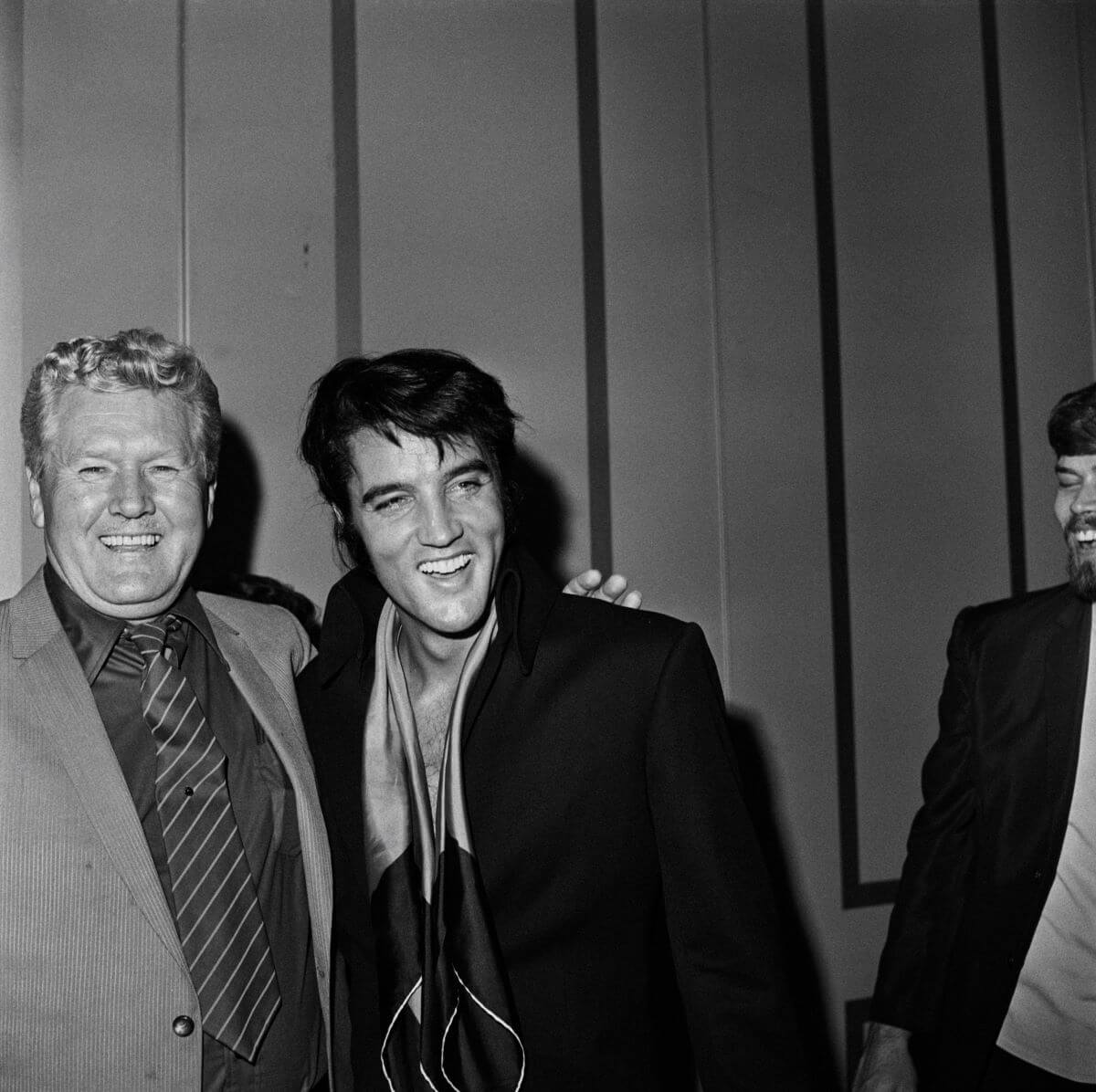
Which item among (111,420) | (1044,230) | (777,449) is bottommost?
(111,420)

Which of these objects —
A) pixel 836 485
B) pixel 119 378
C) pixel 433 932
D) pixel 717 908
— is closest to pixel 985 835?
pixel 717 908

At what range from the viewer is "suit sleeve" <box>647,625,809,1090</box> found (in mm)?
1577

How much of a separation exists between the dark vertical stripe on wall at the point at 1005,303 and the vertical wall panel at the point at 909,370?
34 millimetres

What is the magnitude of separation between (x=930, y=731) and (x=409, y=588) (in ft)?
7.49

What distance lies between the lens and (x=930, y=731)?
3.54 metres

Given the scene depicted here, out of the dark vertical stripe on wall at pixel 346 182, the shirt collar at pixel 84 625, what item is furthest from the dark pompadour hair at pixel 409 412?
the dark vertical stripe on wall at pixel 346 182

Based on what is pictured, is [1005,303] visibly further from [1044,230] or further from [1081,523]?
[1081,523]

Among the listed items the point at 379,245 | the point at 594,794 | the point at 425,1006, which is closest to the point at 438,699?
the point at 594,794

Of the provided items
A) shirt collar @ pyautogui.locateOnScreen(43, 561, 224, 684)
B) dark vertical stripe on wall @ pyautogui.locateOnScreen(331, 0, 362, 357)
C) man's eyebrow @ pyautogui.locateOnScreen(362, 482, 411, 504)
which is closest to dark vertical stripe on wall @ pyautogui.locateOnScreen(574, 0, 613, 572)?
dark vertical stripe on wall @ pyautogui.locateOnScreen(331, 0, 362, 357)

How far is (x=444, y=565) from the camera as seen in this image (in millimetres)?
1770

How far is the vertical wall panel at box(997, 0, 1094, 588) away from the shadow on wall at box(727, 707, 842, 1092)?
1.14 meters

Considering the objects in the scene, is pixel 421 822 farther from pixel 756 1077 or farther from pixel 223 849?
pixel 756 1077

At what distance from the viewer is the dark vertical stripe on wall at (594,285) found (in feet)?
10.4

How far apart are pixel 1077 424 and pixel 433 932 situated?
143 centimetres
